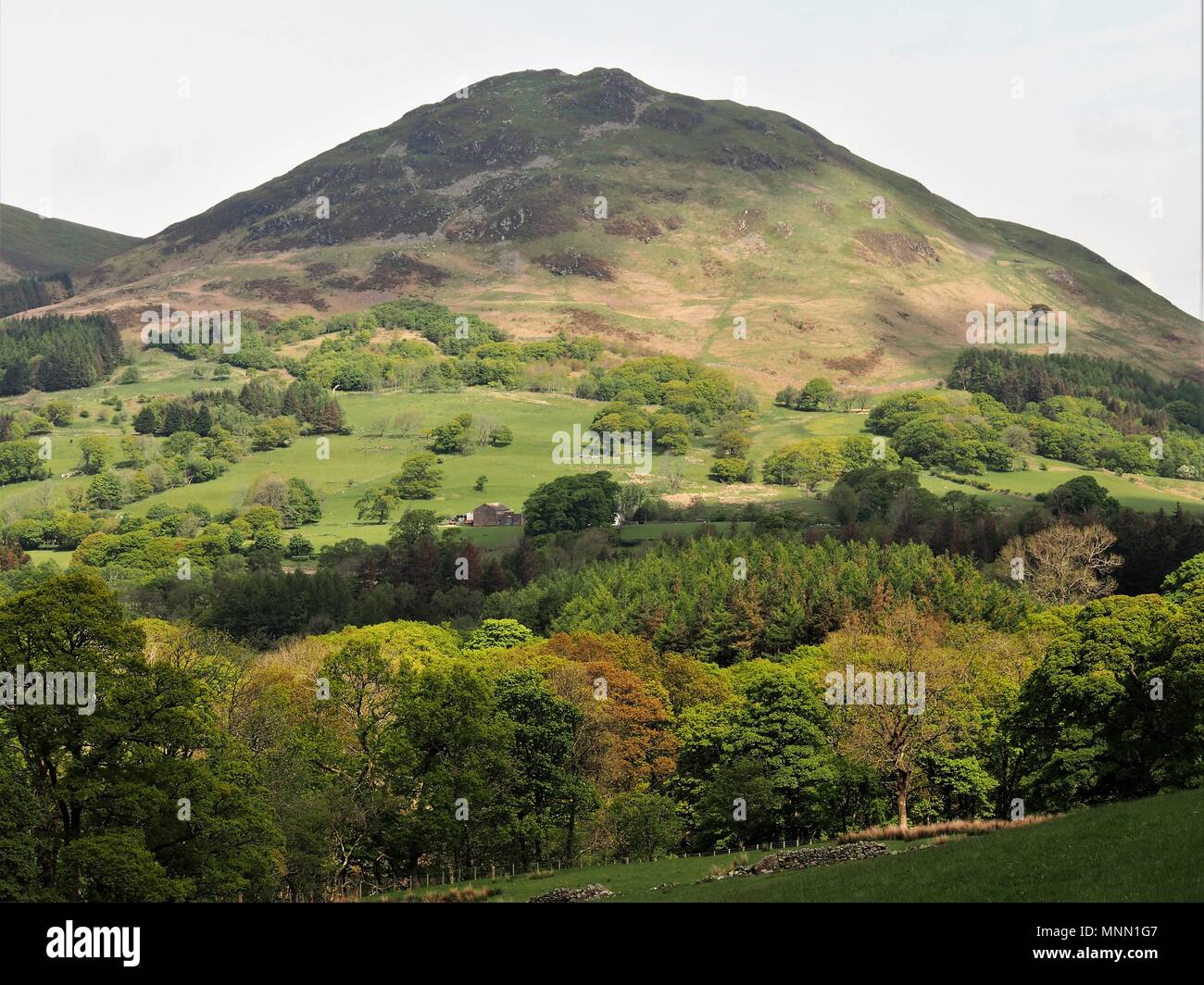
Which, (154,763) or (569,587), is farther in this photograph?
(569,587)

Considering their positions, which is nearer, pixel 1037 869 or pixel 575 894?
pixel 1037 869

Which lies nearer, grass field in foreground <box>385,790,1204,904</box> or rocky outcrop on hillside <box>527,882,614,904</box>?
grass field in foreground <box>385,790,1204,904</box>

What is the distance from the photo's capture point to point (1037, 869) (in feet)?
166

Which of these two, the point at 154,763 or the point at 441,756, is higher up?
the point at 154,763

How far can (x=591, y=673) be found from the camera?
4476 inches

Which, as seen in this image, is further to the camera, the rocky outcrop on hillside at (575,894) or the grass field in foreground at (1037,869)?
the rocky outcrop on hillside at (575,894)

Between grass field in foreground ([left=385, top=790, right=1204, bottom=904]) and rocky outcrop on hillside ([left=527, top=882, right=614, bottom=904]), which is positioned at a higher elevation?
grass field in foreground ([left=385, top=790, right=1204, bottom=904])

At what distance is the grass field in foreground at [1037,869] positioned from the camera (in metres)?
47.0

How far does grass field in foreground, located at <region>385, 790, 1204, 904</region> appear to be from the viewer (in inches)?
1850

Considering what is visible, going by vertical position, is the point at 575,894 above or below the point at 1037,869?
below

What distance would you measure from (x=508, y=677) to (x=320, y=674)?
12.3 meters
